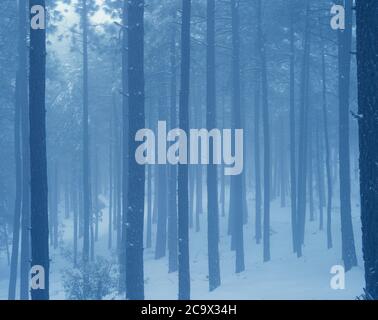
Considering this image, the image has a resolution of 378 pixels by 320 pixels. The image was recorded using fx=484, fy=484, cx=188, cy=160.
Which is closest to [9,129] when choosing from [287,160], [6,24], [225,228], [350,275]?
[6,24]

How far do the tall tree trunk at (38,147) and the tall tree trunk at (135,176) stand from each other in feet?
5.79

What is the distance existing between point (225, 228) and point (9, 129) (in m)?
15.2

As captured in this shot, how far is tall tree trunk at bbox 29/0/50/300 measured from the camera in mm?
9688

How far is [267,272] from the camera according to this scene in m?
20.4

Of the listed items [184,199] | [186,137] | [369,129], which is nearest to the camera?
[369,129]

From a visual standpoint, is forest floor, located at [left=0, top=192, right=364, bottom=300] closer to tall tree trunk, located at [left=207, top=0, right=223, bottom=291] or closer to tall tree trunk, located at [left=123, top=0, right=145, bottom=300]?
tall tree trunk, located at [left=207, top=0, right=223, bottom=291]

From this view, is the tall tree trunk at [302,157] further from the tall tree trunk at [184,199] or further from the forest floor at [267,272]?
the tall tree trunk at [184,199]

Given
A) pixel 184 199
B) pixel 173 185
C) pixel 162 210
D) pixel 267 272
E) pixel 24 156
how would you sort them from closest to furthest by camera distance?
pixel 184 199 < pixel 24 156 < pixel 267 272 < pixel 173 185 < pixel 162 210

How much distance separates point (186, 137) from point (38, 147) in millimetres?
4679

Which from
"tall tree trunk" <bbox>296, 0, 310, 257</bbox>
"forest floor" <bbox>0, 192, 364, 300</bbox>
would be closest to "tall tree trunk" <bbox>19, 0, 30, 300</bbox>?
"forest floor" <bbox>0, 192, 364, 300</bbox>

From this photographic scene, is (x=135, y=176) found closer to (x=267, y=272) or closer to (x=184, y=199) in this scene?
(x=184, y=199)

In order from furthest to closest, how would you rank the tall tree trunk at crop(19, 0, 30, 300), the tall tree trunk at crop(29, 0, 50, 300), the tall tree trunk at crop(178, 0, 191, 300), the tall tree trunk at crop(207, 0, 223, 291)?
1. the tall tree trunk at crop(207, 0, 223, 291)
2. the tall tree trunk at crop(19, 0, 30, 300)
3. the tall tree trunk at crop(178, 0, 191, 300)
4. the tall tree trunk at crop(29, 0, 50, 300)

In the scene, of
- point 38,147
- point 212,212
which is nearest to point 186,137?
point 38,147

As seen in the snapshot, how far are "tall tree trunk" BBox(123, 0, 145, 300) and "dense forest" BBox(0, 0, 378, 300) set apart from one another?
0.09ft
